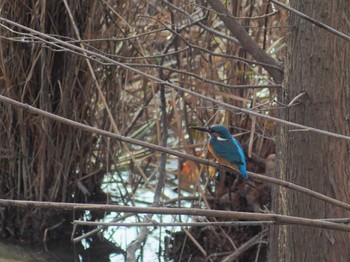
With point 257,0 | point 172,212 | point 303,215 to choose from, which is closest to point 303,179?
point 303,215

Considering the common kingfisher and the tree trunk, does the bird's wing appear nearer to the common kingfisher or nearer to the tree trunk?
the common kingfisher

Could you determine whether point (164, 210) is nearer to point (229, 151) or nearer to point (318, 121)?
point (318, 121)

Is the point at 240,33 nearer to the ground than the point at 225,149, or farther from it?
farther from it

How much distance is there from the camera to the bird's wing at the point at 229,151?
10.5ft

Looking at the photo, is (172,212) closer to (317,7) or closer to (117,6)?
(317,7)

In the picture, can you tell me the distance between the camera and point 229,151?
3.24 meters

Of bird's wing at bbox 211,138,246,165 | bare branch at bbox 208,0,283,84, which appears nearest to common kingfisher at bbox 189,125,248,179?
bird's wing at bbox 211,138,246,165

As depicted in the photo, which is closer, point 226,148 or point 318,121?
point 318,121

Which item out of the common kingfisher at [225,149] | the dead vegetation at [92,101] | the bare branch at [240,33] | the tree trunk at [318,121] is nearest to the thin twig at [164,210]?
the tree trunk at [318,121]

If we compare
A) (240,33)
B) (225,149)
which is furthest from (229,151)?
(240,33)

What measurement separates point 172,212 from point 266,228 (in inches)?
109

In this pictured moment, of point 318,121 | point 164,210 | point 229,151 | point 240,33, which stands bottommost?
point 229,151

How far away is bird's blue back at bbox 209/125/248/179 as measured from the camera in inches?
126

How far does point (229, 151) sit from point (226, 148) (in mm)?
36
